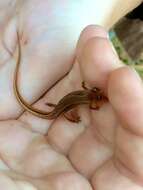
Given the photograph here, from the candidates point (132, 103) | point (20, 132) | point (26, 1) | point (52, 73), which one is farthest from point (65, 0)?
point (132, 103)

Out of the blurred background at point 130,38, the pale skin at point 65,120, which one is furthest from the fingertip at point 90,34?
the blurred background at point 130,38

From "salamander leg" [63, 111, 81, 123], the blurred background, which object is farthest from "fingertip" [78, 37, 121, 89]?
the blurred background

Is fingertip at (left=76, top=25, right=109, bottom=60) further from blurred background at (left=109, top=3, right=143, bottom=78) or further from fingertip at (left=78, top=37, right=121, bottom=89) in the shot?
blurred background at (left=109, top=3, right=143, bottom=78)

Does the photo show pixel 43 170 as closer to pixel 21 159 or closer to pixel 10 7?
pixel 21 159

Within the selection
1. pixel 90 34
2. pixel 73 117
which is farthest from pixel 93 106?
pixel 90 34

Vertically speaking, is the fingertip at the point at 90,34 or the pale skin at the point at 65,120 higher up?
the fingertip at the point at 90,34

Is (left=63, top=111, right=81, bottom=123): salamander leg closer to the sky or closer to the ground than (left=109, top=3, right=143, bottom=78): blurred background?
closer to the sky

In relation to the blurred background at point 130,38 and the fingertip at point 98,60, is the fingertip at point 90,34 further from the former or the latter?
the blurred background at point 130,38
